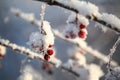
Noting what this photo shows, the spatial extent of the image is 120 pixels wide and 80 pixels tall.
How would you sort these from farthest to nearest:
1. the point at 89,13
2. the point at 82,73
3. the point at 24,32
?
1. the point at 24,32
2. the point at 82,73
3. the point at 89,13

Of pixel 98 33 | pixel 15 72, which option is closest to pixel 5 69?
pixel 15 72

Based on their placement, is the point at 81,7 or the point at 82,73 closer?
the point at 81,7

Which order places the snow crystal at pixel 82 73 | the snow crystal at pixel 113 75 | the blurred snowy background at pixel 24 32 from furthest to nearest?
the blurred snowy background at pixel 24 32 < the snow crystal at pixel 82 73 < the snow crystal at pixel 113 75

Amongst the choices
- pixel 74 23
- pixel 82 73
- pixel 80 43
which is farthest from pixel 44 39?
pixel 80 43

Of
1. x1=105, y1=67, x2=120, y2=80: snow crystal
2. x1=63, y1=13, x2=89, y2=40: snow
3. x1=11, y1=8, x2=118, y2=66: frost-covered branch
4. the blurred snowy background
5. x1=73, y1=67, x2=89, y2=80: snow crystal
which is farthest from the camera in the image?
the blurred snowy background

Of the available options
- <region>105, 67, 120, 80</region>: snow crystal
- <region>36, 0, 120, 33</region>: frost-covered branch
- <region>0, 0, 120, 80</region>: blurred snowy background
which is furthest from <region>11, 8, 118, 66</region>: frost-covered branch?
<region>0, 0, 120, 80</region>: blurred snowy background

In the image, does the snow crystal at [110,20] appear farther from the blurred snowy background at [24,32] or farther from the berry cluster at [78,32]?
the blurred snowy background at [24,32]

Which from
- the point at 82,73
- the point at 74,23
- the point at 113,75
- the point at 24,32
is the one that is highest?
the point at 24,32

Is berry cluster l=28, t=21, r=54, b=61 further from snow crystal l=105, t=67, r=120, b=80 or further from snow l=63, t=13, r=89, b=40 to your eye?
snow crystal l=105, t=67, r=120, b=80

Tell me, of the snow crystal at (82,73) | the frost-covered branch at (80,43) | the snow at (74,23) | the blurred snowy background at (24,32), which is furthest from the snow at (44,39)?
the blurred snowy background at (24,32)

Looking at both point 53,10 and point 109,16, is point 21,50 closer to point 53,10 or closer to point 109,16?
point 109,16

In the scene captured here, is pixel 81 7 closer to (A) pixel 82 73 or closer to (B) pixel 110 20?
(B) pixel 110 20
